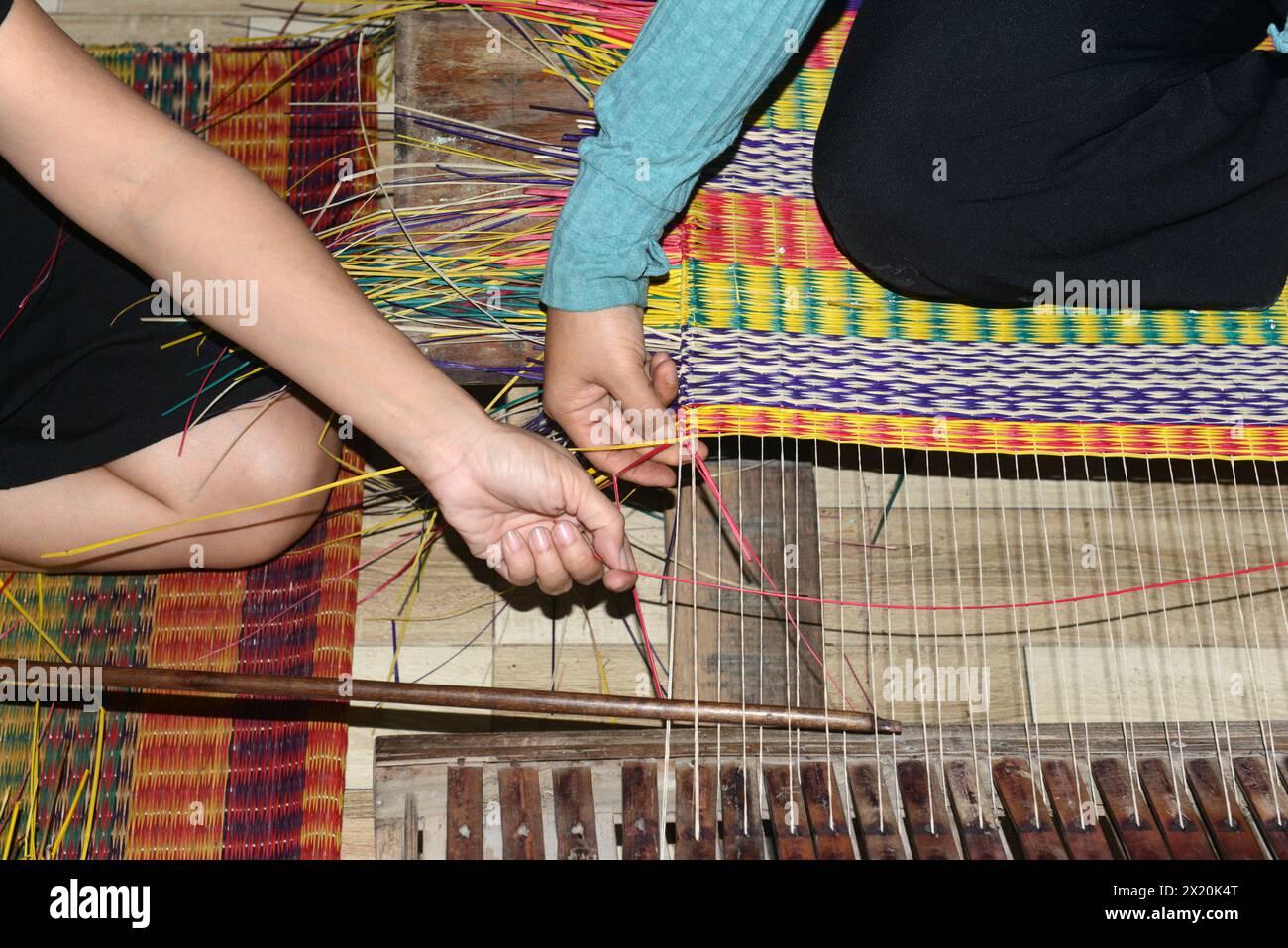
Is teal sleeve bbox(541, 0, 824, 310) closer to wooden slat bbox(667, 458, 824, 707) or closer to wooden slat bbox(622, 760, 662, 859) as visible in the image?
wooden slat bbox(667, 458, 824, 707)

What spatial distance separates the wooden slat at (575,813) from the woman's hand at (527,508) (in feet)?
0.72

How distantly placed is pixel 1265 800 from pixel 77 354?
149cm

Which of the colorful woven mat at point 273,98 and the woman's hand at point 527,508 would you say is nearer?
the woman's hand at point 527,508

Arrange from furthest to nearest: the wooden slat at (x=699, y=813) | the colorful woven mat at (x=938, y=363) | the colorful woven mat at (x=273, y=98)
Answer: the colorful woven mat at (x=273, y=98), the colorful woven mat at (x=938, y=363), the wooden slat at (x=699, y=813)

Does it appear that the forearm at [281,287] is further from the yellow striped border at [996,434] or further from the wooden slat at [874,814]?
the wooden slat at [874,814]

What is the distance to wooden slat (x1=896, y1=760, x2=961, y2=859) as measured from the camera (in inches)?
44.9

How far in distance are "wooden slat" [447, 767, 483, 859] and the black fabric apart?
821 mm

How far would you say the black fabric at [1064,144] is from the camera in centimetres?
120

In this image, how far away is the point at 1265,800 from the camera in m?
1.19

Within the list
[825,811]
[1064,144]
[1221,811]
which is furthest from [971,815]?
[1064,144]

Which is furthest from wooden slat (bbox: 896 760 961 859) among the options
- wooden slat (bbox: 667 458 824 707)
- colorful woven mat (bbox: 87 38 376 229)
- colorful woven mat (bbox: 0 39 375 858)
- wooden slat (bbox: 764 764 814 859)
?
colorful woven mat (bbox: 87 38 376 229)

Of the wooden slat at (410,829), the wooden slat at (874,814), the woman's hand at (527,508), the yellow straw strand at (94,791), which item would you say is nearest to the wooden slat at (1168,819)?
the wooden slat at (874,814)

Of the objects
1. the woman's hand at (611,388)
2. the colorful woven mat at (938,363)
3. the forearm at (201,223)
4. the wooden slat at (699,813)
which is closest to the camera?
the forearm at (201,223)
